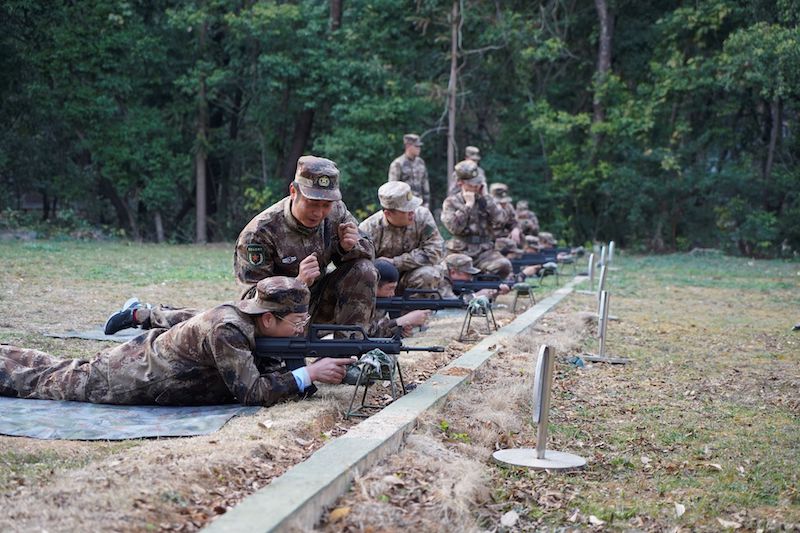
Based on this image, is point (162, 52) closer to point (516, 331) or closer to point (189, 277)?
point (189, 277)

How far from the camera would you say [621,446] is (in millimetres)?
5902

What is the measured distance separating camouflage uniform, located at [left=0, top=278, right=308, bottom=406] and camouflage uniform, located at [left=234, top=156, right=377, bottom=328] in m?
0.83

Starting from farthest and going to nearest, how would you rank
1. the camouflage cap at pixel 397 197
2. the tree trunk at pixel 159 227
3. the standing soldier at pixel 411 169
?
the tree trunk at pixel 159 227, the standing soldier at pixel 411 169, the camouflage cap at pixel 397 197

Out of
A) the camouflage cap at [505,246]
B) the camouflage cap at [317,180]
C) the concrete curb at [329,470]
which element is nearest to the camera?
the concrete curb at [329,470]

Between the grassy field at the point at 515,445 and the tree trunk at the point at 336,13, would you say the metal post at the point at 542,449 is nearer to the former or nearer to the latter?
the grassy field at the point at 515,445

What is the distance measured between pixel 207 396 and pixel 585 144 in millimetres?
26898

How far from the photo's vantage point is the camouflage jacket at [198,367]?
5781 mm

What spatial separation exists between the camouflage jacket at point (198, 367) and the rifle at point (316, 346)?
0.11 metres

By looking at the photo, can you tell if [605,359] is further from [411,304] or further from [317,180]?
[317,180]

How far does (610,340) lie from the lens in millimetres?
10805

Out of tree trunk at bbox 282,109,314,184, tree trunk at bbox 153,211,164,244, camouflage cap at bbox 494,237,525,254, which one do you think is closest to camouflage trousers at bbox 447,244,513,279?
camouflage cap at bbox 494,237,525,254

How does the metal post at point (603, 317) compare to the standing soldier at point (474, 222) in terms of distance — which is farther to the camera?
the standing soldier at point (474, 222)

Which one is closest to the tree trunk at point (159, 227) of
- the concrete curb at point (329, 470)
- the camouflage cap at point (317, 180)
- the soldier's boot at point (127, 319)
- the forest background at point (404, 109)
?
the forest background at point (404, 109)

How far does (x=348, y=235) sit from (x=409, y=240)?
10.6ft
